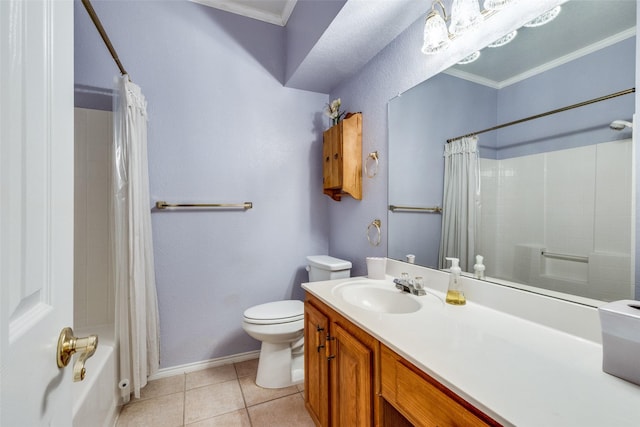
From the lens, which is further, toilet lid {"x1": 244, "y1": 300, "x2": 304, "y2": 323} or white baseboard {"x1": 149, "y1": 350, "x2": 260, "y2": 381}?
white baseboard {"x1": 149, "y1": 350, "x2": 260, "y2": 381}

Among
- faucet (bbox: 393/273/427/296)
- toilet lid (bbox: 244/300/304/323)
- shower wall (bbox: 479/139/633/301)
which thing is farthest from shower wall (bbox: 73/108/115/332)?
shower wall (bbox: 479/139/633/301)

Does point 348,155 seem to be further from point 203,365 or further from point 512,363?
point 203,365

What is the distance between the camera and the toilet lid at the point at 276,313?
1.65 meters

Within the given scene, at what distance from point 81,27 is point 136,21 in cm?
31

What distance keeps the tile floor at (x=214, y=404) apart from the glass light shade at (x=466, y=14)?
2.03m

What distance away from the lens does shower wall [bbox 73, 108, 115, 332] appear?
166 centimetres

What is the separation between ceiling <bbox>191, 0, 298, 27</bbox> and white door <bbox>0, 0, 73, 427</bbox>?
1861 mm

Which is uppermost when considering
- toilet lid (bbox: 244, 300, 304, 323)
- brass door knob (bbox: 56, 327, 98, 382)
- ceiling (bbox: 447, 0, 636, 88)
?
ceiling (bbox: 447, 0, 636, 88)

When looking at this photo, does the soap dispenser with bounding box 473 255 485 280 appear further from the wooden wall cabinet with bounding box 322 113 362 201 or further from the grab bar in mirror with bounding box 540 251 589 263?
the wooden wall cabinet with bounding box 322 113 362 201

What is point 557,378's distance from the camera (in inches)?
24.0

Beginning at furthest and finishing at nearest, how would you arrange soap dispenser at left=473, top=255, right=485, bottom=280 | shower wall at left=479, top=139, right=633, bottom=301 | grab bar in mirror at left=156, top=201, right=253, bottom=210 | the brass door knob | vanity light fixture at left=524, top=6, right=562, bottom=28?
1. grab bar in mirror at left=156, top=201, right=253, bottom=210
2. soap dispenser at left=473, top=255, right=485, bottom=280
3. vanity light fixture at left=524, top=6, right=562, bottom=28
4. shower wall at left=479, top=139, right=633, bottom=301
5. the brass door knob

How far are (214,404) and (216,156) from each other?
1.60 m

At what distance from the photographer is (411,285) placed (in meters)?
1.26

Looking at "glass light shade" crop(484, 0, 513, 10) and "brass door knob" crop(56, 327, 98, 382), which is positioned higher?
"glass light shade" crop(484, 0, 513, 10)
